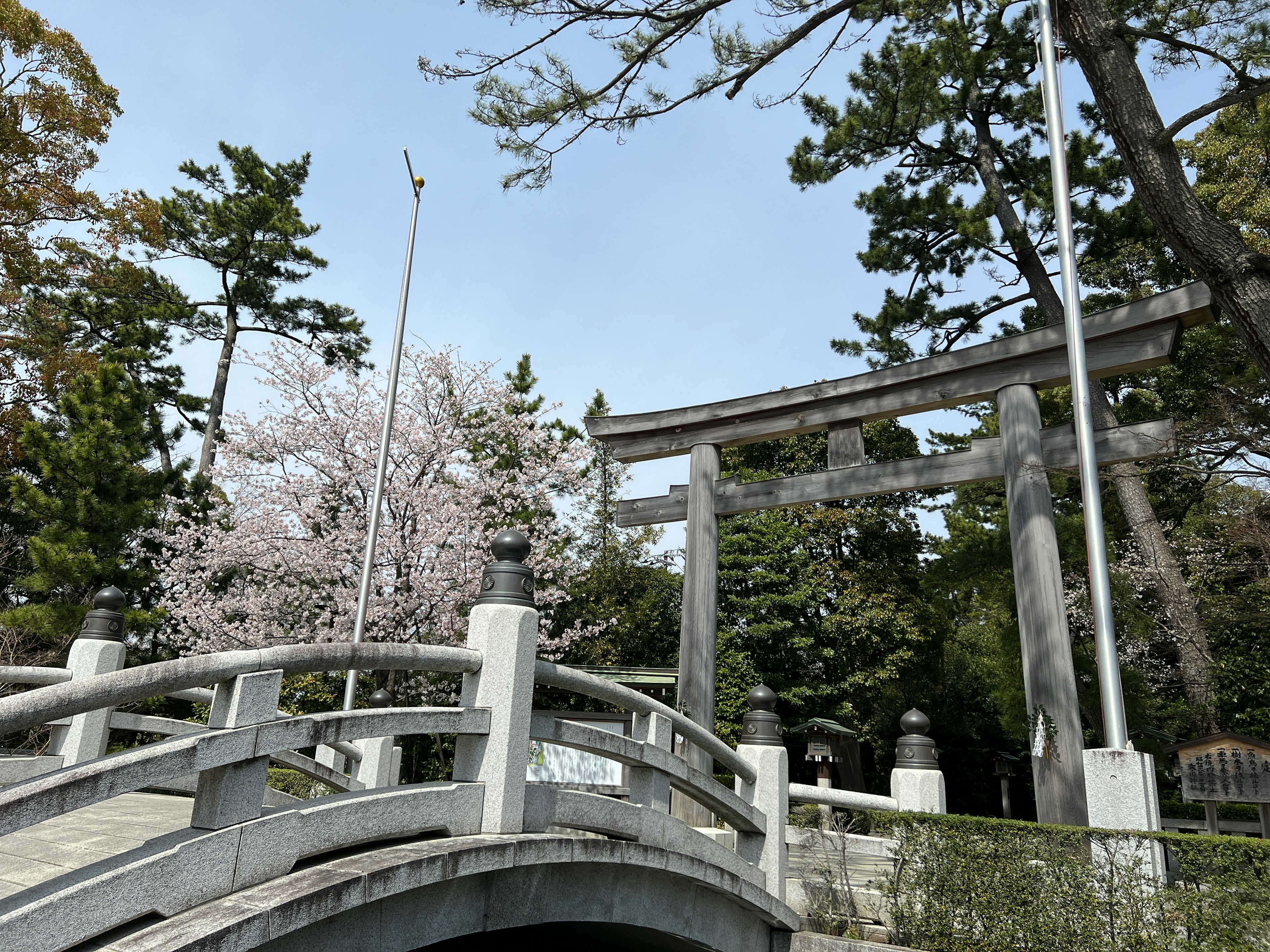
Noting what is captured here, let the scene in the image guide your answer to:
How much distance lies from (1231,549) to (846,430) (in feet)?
31.7

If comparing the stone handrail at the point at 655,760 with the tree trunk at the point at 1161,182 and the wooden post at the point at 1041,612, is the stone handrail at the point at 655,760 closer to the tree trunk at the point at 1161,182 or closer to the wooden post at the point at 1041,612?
the wooden post at the point at 1041,612

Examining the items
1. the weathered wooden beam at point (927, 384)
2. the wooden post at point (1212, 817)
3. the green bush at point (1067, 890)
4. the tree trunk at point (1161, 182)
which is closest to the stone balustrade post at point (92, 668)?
the weathered wooden beam at point (927, 384)

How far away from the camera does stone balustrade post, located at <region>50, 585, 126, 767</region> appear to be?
5965mm

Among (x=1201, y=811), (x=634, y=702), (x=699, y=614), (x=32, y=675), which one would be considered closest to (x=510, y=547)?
(x=634, y=702)

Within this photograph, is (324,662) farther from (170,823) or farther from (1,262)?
(1,262)

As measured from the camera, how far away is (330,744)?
15.1 feet

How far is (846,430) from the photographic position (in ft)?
29.9

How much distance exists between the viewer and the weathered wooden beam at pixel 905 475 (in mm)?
7137

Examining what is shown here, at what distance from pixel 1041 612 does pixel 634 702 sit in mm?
4017

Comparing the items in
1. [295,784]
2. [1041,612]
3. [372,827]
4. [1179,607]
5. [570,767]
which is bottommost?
[295,784]

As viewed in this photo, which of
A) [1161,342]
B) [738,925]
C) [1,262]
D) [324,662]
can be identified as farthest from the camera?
[1,262]

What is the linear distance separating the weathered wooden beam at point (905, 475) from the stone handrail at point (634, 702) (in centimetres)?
339

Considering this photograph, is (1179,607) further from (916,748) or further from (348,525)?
(348,525)

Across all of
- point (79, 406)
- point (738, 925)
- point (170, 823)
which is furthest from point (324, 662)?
point (79, 406)
